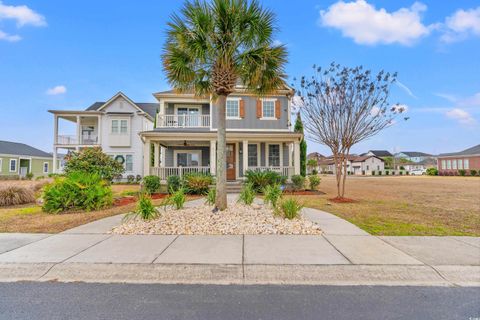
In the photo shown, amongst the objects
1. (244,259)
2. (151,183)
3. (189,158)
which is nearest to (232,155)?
(189,158)

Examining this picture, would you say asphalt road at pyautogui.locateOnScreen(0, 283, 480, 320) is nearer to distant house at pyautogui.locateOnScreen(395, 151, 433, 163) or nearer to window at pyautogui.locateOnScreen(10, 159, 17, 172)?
window at pyautogui.locateOnScreen(10, 159, 17, 172)

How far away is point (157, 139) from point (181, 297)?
13.3 metres

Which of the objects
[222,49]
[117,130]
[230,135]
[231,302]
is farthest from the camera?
[117,130]

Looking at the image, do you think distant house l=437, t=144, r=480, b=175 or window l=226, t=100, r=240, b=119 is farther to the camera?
distant house l=437, t=144, r=480, b=175

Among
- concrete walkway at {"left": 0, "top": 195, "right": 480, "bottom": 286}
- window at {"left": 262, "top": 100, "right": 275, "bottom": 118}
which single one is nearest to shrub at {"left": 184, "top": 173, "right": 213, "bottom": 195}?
window at {"left": 262, "top": 100, "right": 275, "bottom": 118}

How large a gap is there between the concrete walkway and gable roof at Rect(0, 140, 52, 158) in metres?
36.7

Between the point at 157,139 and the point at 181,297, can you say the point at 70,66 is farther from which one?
the point at 181,297

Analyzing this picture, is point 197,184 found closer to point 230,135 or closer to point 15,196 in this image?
point 230,135

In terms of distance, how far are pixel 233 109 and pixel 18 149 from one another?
35.2m

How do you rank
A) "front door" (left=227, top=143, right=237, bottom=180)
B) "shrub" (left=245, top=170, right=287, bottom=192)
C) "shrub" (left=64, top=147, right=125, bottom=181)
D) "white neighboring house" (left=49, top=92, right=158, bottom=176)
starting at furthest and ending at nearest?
1. "white neighboring house" (left=49, top=92, right=158, bottom=176)
2. "front door" (left=227, top=143, right=237, bottom=180)
3. "shrub" (left=245, top=170, right=287, bottom=192)
4. "shrub" (left=64, top=147, right=125, bottom=181)

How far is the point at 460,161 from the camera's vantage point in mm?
46375

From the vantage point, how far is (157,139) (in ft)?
50.3

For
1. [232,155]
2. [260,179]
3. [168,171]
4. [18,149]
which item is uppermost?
[18,149]

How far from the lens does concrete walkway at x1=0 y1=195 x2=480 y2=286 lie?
12.3ft
